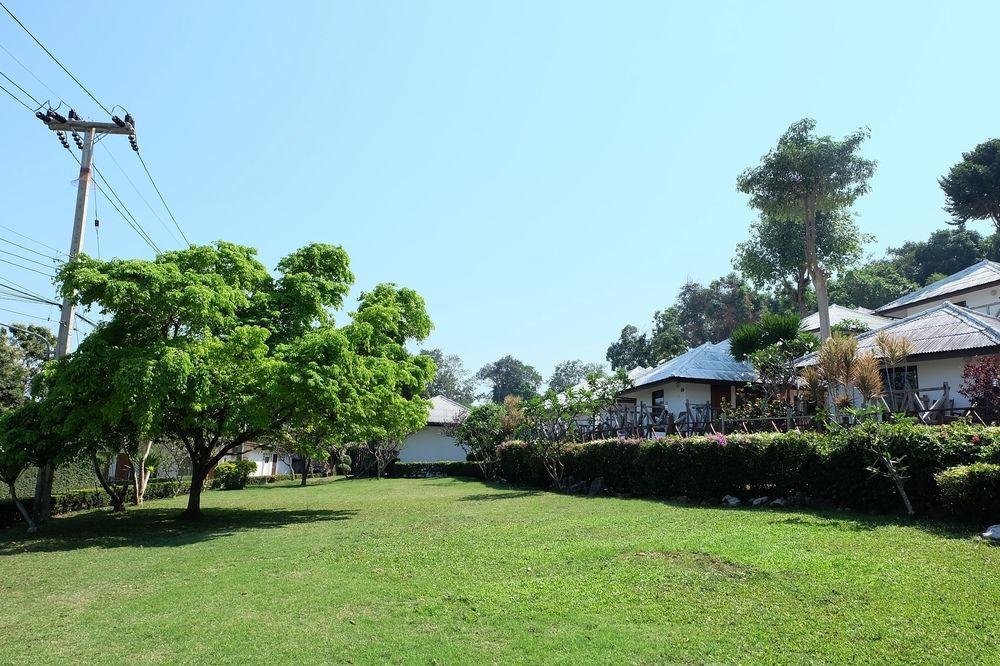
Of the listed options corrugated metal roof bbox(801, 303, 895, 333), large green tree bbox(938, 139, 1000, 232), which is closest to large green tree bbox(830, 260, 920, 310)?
large green tree bbox(938, 139, 1000, 232)

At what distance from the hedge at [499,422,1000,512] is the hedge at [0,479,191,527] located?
16.0m

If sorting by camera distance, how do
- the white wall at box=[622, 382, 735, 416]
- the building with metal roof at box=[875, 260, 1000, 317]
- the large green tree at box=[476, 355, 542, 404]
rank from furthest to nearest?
the large green tree at box=[476, 355, 542, 404], the building with metal roof at box=[875, 260, 1000, 317], the white wall at box=[622, 382, 735, 416]

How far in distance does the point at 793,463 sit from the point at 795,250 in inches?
1254

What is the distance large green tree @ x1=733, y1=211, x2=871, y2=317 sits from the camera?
133ft

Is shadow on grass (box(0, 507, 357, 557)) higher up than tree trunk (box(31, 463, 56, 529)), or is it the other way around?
tree trunk (box(31, 463, 56, 529))

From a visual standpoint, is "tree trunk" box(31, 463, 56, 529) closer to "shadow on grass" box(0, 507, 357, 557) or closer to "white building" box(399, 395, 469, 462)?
"shadow on grass" box(0, 507, 357, 557)

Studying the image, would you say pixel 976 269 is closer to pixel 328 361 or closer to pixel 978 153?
pixel 978 153

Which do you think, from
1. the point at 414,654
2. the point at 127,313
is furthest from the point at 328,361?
the point at 414,654

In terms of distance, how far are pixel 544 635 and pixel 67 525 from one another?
15600 mm

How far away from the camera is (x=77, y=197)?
16.5 m

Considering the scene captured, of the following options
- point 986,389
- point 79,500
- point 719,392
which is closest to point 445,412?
point 719,392

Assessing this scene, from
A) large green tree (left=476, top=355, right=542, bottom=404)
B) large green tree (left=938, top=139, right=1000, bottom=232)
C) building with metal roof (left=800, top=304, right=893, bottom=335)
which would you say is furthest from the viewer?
large green tree (left=476, top=355, right=542, bottom=404)

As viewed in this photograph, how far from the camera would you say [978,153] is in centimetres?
4234

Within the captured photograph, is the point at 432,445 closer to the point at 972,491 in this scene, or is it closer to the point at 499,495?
the point at 499,495
